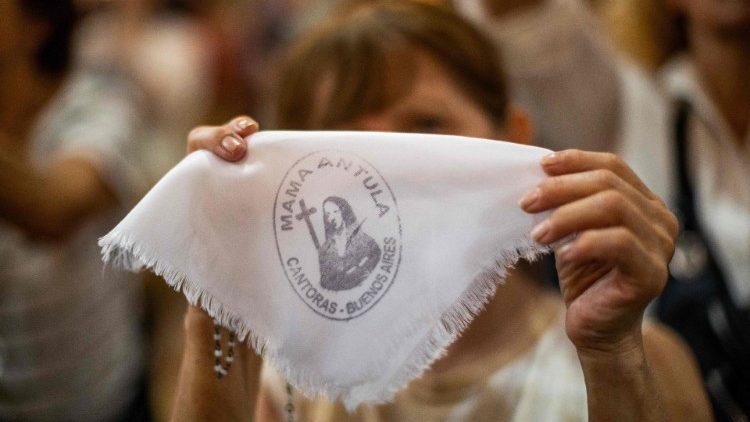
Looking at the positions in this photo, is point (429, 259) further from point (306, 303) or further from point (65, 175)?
point (65, 175)

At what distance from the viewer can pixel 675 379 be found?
86cm

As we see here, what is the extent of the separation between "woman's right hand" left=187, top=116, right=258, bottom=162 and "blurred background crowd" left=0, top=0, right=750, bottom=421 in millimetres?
576

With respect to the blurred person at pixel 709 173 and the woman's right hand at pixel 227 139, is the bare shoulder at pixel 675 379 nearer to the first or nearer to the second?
the blurred person at pixel 709 173

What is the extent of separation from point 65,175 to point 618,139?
3.04 ft

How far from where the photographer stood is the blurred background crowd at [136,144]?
4.21 ft

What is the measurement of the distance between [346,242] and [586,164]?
0.68 ft

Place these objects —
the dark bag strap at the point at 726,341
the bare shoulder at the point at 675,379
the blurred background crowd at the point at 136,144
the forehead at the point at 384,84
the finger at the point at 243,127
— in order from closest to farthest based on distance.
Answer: the finger at the point at 243,127 → the bare shoulder at the point at 675,379 → the forehead at the point at 384,84 → the dark bag strap at the point at 726,341 → the blurred background crowd at the point at 136,144

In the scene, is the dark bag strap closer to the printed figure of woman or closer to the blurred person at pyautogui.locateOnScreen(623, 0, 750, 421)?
the blurred person at pyautogui.locateOnScreen(623, 0, 750, 421)

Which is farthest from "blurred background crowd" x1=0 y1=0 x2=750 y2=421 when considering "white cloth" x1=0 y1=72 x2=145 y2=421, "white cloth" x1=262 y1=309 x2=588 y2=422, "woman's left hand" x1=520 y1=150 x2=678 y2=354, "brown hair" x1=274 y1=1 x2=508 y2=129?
"woman's left hand" x1=520 y1=150 x2=678 y2=354

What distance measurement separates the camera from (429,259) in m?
0.72

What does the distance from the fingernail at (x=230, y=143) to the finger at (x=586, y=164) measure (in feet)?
0.83

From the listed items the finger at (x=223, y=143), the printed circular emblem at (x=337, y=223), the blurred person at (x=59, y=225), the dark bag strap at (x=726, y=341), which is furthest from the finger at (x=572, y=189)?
the blurred person at (x=59, y=225)

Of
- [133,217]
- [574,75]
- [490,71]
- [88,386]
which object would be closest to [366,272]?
[133,217]

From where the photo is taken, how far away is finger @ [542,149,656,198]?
65cm
